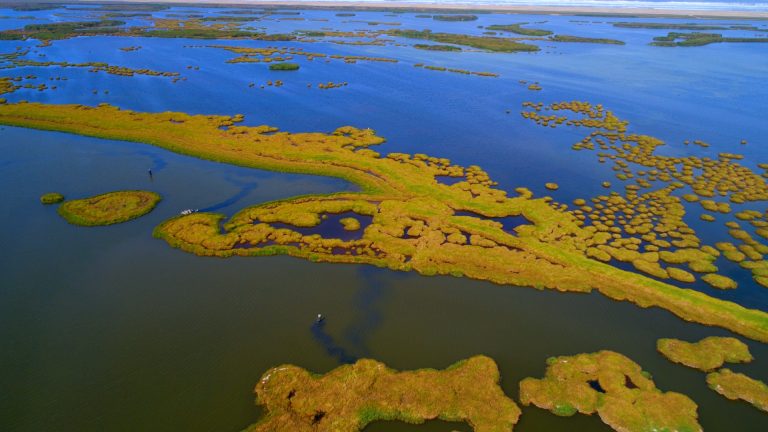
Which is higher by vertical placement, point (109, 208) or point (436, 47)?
point (436, 47)

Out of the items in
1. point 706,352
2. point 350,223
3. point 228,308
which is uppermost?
point 706,352

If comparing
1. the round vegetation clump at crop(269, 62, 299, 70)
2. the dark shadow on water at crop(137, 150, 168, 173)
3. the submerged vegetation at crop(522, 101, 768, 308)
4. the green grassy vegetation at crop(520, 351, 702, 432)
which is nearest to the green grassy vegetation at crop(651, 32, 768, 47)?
the submerged vegetation at crop(522, 101, 768, 308)

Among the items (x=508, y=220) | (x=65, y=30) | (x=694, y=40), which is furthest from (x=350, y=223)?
(x=694, y=40)

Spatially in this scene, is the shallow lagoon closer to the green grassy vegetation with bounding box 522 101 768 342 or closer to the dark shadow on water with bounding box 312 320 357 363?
the dark shadow on water with bounding box 312 320 357 363

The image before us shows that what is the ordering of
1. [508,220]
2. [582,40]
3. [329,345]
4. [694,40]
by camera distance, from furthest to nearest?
[582,40] → [694,40] → [508,220] → [329,345]

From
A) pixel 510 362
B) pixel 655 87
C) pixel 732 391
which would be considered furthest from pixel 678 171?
pixel 655 87

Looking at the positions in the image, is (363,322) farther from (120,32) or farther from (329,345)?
(120,32)

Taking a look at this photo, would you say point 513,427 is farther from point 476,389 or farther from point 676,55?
point 676,55
